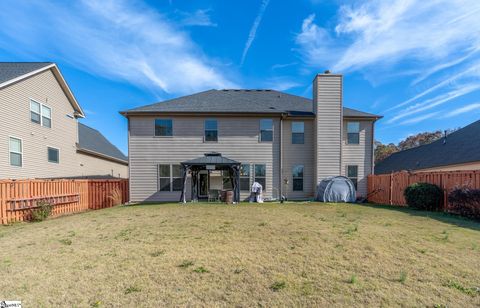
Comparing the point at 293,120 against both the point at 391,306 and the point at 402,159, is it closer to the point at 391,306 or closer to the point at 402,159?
the point at 391,306

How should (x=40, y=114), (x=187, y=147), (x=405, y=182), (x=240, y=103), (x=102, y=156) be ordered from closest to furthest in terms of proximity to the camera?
(x=405, y=182)
(x=40, y=114)
(x=187, y=147)
(x=240, y=103)
(x=102, y=156)

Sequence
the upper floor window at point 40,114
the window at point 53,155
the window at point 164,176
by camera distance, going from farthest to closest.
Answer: the window at point 53,155
the window at point 164,176
the upper floor window at point 40,114

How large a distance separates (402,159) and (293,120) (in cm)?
1637

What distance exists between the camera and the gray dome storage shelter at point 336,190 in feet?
45.2

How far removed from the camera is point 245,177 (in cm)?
1497

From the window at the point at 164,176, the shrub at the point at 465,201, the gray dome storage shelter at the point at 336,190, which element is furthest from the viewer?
the window at the point at 164,176

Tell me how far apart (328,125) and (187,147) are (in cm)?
922

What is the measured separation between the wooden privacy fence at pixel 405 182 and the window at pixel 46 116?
70.2ft

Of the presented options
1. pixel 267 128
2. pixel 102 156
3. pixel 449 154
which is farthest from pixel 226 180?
pixel 449 154

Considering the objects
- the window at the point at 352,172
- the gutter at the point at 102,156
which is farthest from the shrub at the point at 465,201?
the gutter at the point at 102,156

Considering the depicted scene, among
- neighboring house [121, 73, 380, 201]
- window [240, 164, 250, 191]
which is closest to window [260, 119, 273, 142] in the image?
neighboring house [121, 73, 380, 201]

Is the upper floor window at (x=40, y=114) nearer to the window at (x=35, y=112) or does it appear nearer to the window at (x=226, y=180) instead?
the window at (x=35, y=112)

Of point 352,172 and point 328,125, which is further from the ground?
point 328,125

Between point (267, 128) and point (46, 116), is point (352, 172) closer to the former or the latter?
point (267, 128)
